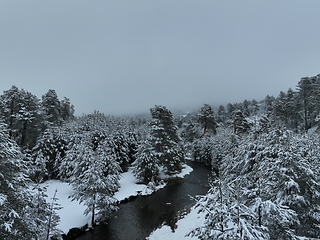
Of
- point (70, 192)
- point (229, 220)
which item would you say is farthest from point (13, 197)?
point (70, 192)

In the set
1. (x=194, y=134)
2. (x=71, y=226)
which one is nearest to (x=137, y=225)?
(x=71, y=226)

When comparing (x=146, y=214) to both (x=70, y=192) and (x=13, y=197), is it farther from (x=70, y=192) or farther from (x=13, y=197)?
(x=13, y=197)

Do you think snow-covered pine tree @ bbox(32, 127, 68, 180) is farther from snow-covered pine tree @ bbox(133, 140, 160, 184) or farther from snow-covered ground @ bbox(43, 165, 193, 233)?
snow-covered pine tree @ bbox(133, 140, 160, 184)

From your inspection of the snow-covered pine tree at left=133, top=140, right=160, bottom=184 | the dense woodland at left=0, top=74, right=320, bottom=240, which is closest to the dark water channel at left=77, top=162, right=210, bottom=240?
the dense woodland at left=0, top=74, right=320, bottom=240

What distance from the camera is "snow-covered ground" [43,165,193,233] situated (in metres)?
18.9

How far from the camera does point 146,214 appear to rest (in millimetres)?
22516

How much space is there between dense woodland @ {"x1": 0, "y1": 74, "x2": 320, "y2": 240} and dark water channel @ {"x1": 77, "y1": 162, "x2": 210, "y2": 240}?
1765 millimetres

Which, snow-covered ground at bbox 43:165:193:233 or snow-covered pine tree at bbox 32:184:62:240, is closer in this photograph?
snow-covered pine tree at bbox 32:184:62:240

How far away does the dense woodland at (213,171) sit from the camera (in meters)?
7.49

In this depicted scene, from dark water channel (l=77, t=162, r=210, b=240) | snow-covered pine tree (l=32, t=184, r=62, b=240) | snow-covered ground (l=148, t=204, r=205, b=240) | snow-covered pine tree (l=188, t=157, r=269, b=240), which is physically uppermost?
snow-covered pine tree (l=188, t=157, r=269, b=240)

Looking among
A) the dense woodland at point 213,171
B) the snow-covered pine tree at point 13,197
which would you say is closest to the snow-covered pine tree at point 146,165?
the dense woodland at point 213,171

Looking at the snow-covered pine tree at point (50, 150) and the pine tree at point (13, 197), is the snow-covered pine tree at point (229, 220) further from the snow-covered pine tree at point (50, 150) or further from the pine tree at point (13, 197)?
the snow-covered pine tree at point (50, 150)

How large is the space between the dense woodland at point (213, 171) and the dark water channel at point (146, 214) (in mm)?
1765

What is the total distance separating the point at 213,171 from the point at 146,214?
1335 centimetres
